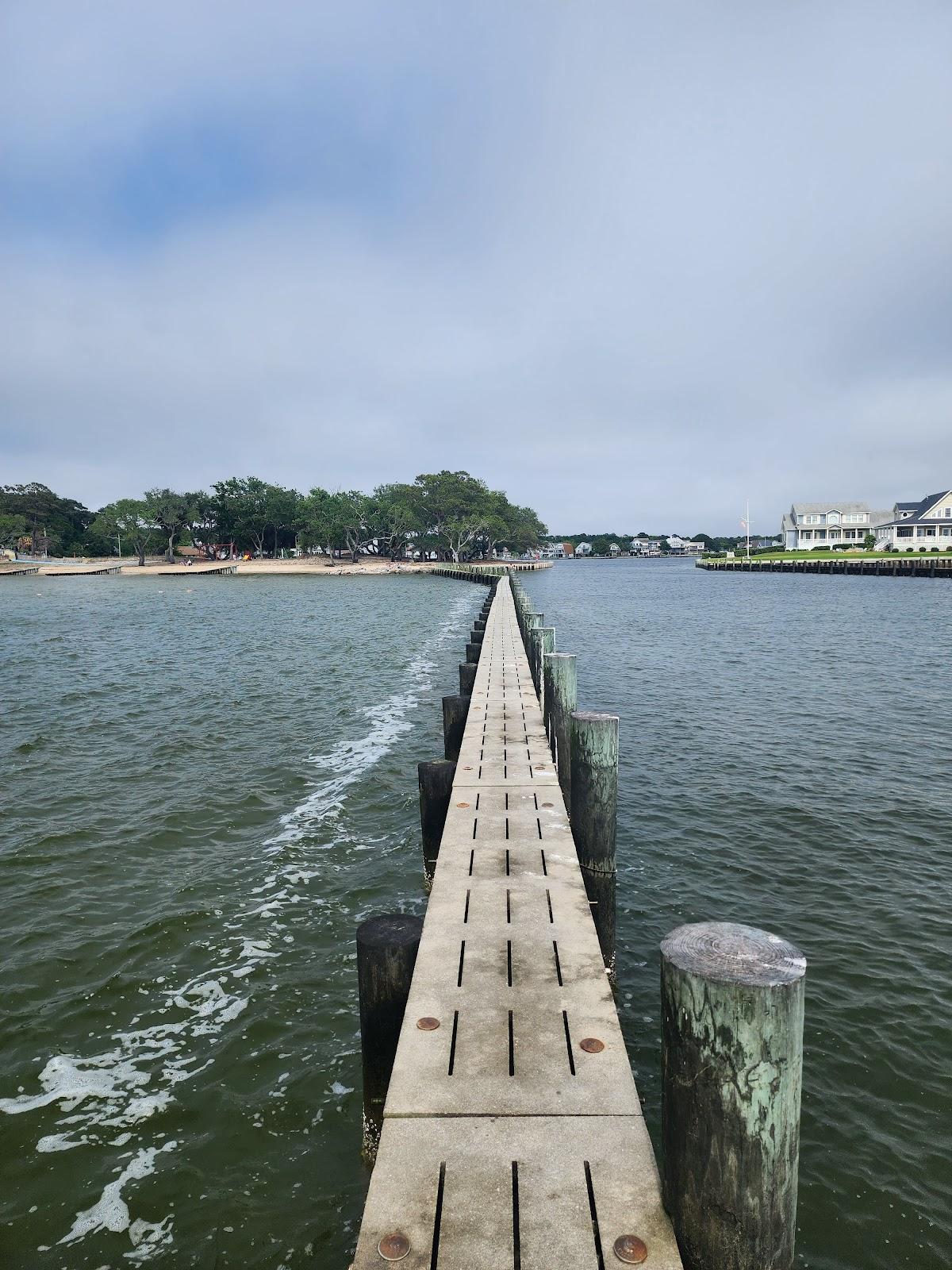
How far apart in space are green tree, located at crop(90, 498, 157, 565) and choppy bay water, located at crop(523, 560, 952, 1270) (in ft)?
369

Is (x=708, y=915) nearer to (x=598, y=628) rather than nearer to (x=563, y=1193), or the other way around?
(x=563, y=1193)

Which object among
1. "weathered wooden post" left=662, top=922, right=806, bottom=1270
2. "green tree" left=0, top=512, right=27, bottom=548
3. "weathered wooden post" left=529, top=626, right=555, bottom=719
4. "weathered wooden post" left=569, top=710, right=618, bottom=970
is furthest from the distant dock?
"green tree" left=0, top=512, right=27, bottom=548

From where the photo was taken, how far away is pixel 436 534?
131 metres

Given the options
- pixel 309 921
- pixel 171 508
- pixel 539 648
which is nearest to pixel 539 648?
pixel 539 648

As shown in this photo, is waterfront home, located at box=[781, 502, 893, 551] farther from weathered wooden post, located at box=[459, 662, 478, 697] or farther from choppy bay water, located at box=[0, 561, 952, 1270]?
weathered wooden post, located at box=[459, 662, 478, 697]

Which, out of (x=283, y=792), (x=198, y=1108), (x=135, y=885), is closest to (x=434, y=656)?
(x=283, y=792)

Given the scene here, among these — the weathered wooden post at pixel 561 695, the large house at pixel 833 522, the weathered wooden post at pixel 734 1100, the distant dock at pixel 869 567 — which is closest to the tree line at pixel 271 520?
the distant dock at pixel 869 567

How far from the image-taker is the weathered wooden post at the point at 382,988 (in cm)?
445

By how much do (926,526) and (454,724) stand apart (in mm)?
113491

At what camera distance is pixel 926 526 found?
104 meters

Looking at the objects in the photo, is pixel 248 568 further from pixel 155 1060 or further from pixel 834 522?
pixel 155 1060

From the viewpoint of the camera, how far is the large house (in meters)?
121

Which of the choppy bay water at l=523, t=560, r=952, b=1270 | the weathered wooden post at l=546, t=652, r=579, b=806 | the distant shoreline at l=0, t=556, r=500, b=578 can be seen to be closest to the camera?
the choppy bay water at l=523, t=560, r=952, b=1270

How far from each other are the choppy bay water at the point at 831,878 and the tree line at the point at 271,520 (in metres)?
99.8
